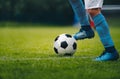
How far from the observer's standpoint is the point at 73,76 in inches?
164

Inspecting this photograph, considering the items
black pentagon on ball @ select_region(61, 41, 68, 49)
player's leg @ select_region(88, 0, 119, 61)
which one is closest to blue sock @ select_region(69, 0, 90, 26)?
black pentagon on ball @ select_region(61, 41, 68, 49)

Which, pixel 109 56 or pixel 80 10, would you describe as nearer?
pixel 109 56

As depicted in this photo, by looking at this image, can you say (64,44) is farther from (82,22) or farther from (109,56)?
(109,56)

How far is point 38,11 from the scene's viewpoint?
22.8 metres

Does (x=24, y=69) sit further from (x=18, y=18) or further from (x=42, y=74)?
(x=18, y=18)

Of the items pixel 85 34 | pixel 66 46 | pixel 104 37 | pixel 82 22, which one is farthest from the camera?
pixel 82 22

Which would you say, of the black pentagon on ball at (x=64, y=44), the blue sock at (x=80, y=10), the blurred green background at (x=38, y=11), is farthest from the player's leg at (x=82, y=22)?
the blurred green background at (x=38, y=11)

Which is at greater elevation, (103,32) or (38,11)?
(103,32)

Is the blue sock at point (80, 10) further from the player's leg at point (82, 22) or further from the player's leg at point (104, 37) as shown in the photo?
the player's leg at point (104, 37)

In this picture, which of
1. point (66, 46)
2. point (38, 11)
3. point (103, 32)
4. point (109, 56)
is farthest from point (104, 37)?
point (38, 11)

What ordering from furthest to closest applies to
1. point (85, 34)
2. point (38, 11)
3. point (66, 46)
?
point (38, 11), point (85, 34), point (66, 46)

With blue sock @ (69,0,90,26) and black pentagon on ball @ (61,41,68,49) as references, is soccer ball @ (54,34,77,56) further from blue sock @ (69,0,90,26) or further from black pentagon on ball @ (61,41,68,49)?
blue sock @ (69,0,90,26)

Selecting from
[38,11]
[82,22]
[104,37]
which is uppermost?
[104,37]

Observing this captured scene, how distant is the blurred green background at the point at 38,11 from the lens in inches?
870
